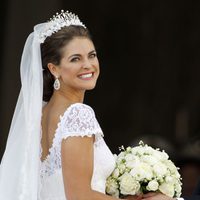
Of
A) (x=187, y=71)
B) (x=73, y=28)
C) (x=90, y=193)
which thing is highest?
(x=187, y=71)

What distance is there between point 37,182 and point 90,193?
16.9 inches

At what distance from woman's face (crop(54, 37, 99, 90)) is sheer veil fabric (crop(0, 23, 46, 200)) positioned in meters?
0.19

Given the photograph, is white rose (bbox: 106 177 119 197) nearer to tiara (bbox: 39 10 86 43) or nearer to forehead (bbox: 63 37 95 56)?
forehead (bbox: 63 37 95 56)

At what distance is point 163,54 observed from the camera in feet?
52.9

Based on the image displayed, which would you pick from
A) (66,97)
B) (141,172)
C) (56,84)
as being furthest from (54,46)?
(141,172)

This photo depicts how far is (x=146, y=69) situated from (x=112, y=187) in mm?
10083

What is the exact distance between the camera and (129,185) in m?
6.14

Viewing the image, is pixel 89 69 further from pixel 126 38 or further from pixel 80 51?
pixel 126 38

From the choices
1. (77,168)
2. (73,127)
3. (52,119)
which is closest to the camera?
(77,168)

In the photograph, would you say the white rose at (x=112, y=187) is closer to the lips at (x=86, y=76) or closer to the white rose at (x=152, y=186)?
the white rose at (x=152, y=186)

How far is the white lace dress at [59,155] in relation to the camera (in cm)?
596

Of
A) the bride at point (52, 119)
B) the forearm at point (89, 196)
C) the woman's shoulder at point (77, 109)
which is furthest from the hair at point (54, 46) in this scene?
the forearm at point (89, 196)

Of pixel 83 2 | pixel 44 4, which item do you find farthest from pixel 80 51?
pixel 83 2

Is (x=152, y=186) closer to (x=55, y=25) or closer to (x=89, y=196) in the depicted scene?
(x=89, y=196)
